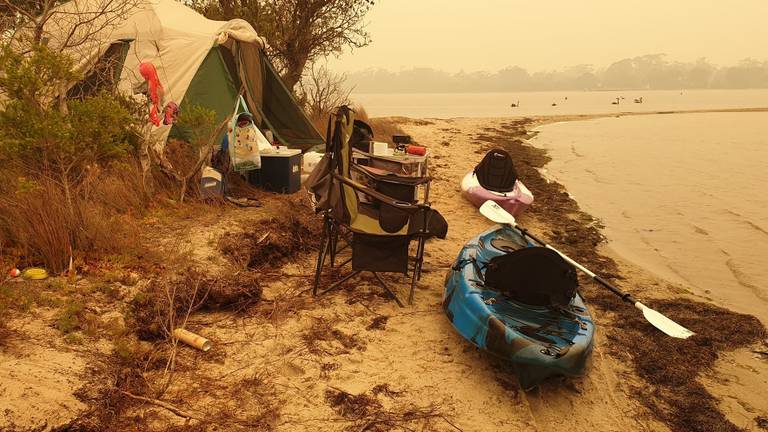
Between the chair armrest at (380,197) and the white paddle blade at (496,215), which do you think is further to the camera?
the white paddle blade at (496,215)

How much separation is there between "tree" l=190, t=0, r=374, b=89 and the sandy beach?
29.5 feet

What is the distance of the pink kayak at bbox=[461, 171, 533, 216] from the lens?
7.70m

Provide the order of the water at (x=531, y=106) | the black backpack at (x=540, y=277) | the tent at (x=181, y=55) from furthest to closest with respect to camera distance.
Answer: the water at (x=531, y=106) < the tent at (x=181, y=55) < the black backpack at (x=540, y=277)

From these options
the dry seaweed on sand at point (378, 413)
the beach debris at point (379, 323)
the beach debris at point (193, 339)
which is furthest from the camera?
the beach debris at point (379, 323)

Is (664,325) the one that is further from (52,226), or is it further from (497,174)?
(52,226)

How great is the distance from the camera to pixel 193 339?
329 cm

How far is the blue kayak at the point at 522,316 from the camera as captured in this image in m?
3.13

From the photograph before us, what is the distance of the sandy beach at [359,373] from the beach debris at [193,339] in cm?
5

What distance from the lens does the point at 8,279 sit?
3488 mm

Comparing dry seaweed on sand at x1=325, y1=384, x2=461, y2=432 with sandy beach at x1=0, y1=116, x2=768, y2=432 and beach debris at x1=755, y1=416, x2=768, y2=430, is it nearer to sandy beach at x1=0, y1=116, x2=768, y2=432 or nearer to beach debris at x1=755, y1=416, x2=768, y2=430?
sandy beach at x1=0, y1=116, x2=768, y2=432

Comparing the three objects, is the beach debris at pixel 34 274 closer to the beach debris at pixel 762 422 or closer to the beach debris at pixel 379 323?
the beach debris at pixel 379 323

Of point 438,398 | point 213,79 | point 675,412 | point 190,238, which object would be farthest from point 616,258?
point 213,79

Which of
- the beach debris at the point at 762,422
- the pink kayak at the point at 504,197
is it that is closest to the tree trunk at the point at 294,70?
the pink kayak at the point at 504,197

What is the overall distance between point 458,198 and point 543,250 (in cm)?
492
